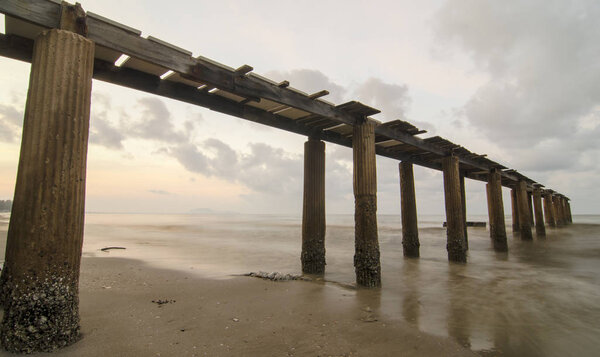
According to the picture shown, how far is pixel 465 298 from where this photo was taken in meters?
6.69

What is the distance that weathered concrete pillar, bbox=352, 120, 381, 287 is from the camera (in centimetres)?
722

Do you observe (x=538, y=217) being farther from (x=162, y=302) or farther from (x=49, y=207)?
(x=49, y=207)

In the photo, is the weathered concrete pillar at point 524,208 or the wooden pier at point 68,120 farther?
the weathered concrete pillar at point 524,208

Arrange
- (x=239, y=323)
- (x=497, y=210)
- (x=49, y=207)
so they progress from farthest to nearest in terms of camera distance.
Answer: (x=497, y=210), (x=239, y=323), (x=49, y=207)

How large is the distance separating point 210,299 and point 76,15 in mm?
4964

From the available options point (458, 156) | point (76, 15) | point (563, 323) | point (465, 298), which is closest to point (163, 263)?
point (76, 15)

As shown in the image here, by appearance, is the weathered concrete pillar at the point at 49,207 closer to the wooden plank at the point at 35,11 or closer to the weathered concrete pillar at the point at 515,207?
the wooden plank at the point at 35,11

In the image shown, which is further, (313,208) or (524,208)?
(524,208)

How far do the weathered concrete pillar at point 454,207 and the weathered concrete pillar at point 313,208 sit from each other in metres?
5.92

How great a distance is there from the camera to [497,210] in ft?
49.5

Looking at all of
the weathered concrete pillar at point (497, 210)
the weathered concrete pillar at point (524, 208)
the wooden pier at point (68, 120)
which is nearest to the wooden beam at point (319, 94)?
the wooden pier at point (68, 120)

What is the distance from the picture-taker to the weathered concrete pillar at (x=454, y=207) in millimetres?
11398

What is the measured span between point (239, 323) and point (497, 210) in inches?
610

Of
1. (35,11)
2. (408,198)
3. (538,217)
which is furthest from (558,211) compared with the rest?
(35,11)
